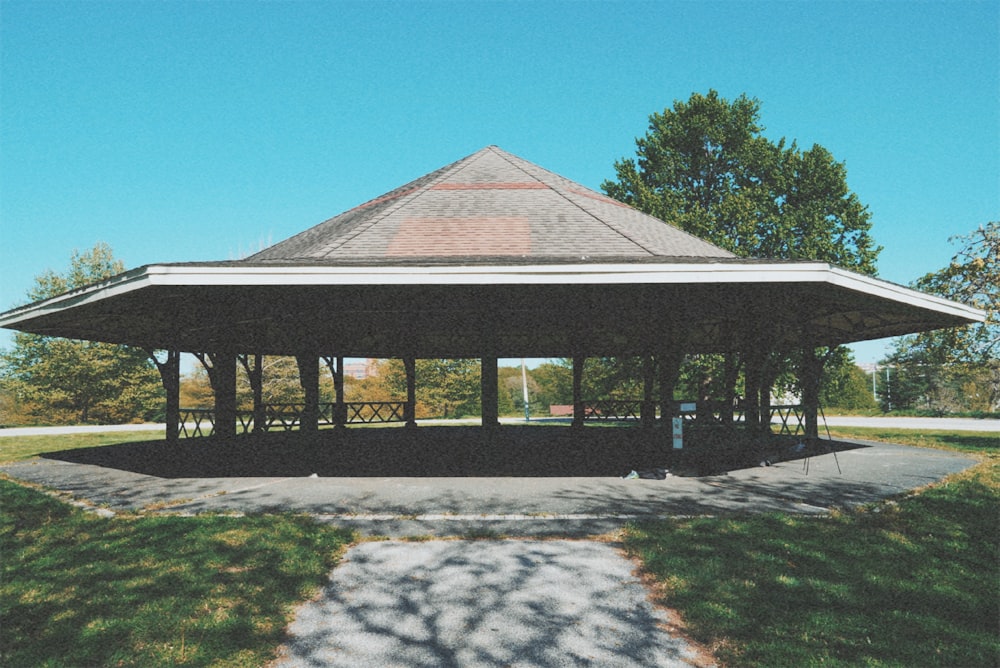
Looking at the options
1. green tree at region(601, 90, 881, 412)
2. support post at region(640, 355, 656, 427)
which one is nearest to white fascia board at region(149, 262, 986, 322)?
support post at region(640, 355, 656, 427)

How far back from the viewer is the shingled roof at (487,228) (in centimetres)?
959

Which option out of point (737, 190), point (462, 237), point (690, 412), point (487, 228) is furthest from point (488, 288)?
point (737, 190)

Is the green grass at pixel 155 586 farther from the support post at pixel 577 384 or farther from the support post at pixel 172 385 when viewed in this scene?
the support post at pixel 577 384

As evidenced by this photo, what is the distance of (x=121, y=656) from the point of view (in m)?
3.60

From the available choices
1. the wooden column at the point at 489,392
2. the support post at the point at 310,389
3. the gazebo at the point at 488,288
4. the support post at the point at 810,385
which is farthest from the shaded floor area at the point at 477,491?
the gazebo at the point at 488,288

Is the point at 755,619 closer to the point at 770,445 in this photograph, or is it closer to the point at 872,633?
the point at 872,633

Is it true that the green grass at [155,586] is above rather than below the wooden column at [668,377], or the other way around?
below

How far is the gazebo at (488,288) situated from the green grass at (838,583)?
11.7 ft

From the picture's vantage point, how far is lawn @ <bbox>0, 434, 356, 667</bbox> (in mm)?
3727

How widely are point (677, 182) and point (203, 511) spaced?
86.9 ft

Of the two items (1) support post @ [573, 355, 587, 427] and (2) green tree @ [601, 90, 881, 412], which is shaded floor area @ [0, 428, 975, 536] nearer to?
(1) support post @ [573, 355, 587, 427]

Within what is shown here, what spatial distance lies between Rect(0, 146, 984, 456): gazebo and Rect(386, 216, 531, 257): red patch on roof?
43 mm

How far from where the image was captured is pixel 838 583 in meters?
4.73

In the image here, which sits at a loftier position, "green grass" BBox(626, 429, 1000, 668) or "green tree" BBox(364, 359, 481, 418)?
"green tree" BBox(364, 359, 481, 418)
